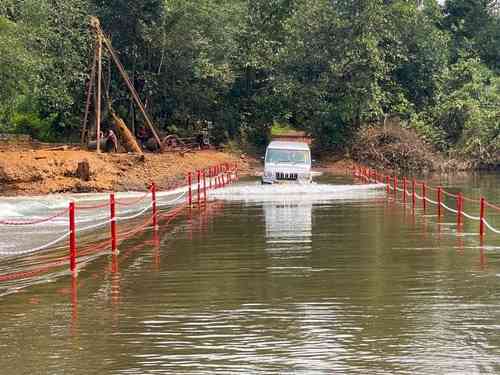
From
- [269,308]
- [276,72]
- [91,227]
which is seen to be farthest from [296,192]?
[269,308]

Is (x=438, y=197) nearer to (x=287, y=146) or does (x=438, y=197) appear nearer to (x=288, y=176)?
(x=288, y=176)

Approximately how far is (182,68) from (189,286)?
144 ft

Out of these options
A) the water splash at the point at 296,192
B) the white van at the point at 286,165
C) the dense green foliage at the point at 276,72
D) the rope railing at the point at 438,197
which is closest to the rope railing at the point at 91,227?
the water splash at the point at 296,192

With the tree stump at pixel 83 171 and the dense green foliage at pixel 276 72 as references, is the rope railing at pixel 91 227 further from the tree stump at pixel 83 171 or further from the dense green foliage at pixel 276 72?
the dense green foliage at pixel 276 72

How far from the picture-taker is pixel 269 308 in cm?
1138

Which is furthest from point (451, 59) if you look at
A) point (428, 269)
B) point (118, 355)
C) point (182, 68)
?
point (118, 355)

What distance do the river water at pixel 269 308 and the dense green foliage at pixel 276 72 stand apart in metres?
33.0

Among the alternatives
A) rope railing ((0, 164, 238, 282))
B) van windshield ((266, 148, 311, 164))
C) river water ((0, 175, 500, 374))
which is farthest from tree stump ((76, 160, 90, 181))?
river water ((0, 175, 500, 374))

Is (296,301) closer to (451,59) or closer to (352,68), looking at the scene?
(352,68)

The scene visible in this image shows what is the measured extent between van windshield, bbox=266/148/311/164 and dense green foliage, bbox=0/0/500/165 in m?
14.2

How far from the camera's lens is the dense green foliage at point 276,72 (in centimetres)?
5406

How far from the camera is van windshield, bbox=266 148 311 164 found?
128 feet

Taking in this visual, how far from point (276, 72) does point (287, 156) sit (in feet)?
68.5

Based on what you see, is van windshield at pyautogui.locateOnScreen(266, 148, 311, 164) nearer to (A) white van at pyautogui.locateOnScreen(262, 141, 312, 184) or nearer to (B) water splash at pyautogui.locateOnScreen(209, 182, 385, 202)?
(A) white van at pyautogui.locateOnScreen(262, 141, 312, 184)
